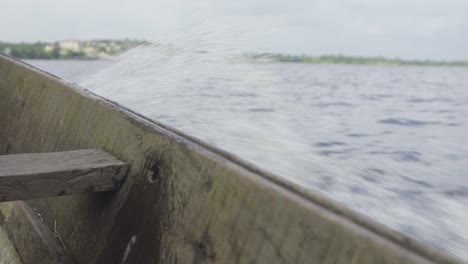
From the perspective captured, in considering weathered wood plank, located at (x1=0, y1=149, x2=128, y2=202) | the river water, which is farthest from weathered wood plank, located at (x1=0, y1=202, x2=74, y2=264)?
the river water

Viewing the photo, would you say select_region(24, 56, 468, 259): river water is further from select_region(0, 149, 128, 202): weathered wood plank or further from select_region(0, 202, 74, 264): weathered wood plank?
select_region(0, 149, 128, 202): weathered wood plank

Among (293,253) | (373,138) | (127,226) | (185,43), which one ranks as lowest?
(373,138)

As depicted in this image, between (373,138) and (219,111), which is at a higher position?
(219,111)

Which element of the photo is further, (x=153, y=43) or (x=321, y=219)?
(x=153, y=43)

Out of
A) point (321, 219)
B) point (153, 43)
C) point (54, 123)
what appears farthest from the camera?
point (153, 43)

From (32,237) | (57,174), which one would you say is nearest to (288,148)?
(32,237)

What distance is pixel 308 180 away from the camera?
2.66 m

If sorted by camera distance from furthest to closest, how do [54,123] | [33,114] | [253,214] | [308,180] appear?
[308,180]
[33,114]
[54,123]
[253,214]

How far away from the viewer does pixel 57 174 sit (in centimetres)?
133

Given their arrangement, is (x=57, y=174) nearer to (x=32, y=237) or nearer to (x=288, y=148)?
(x=32, y=237)

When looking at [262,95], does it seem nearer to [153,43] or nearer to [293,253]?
[153,43]

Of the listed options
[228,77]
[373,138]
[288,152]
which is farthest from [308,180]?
[373,138]

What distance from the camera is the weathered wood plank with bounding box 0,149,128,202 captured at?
1293 mm

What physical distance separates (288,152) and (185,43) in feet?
3.25
